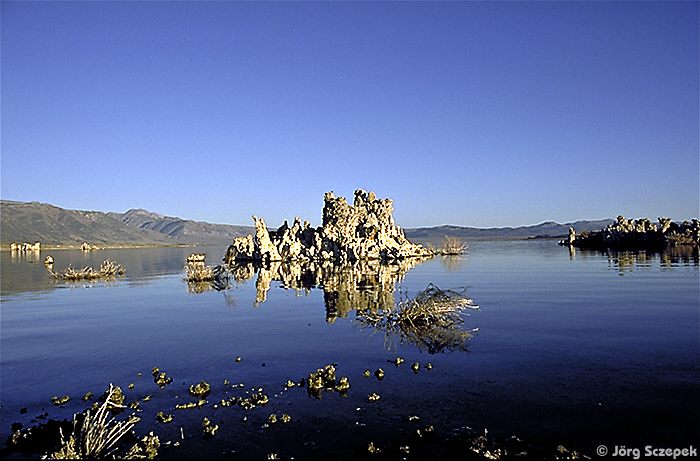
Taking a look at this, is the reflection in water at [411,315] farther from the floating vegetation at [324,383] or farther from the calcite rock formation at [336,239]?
the calcite rock formation at [336,239]

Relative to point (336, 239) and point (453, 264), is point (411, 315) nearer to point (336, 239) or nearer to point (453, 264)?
point (453, 264)

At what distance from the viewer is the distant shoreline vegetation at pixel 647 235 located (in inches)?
2504

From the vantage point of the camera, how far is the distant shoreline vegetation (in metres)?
63.6

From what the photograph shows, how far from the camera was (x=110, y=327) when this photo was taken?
14.5m

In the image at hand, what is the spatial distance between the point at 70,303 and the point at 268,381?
49.0 feet

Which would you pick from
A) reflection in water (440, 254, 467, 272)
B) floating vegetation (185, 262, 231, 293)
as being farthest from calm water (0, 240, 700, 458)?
reflection in water (440, 254, 467, 272)

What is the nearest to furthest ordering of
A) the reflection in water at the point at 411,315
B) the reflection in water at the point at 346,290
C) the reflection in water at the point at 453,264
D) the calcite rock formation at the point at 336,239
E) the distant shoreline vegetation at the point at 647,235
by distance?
1. the reflection in water at the point at 411,315
2. the reflection in water at the point at 346,290
3. the reflection in water at the point at 453,264
4. the calcite rock formation at the point at 336,239
5. the distant shoreline vegetation at the point at 647,235

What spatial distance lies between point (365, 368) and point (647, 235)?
2659 inches

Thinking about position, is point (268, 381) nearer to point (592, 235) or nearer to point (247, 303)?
point (247, 303)

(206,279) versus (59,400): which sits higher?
(206,279)

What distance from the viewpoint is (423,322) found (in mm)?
13797

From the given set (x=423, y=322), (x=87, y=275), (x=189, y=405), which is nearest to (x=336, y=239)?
(x=87, y=275)

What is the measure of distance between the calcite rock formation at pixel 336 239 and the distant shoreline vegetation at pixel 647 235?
3140 cm

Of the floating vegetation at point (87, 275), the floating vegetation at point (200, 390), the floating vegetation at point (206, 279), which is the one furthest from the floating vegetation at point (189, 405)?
the floating vegetation at point (87, 275)
